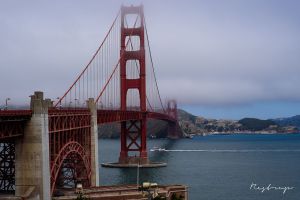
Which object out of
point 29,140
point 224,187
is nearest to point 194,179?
point 224,187

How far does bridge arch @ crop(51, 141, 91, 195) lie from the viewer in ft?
132

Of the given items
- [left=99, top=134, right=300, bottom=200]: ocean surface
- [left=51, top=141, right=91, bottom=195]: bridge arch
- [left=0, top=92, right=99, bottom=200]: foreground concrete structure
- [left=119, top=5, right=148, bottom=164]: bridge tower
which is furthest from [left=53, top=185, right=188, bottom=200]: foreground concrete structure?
[left=119, top=5, right=148, bottom=164]: bridge tower

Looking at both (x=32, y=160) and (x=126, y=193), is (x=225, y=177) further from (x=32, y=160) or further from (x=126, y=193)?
(x=32, y=160)

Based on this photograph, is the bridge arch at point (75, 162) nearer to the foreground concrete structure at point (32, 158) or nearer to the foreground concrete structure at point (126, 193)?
the foreground concrete structure at point (126, 193)

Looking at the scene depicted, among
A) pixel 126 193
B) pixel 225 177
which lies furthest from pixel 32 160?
pixel 225 177

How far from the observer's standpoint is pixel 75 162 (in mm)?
44938

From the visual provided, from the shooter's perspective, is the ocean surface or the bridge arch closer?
the bridge arch

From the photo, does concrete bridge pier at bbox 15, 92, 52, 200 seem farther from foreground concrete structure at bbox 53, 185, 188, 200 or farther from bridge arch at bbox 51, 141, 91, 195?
bridge arch at bbox 51, 141, 91, 195

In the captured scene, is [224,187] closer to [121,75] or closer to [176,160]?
[121,75]

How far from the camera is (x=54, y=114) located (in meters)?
36.8

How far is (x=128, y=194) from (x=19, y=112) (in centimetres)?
927

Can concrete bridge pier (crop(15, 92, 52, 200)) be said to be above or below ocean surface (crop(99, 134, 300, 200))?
above

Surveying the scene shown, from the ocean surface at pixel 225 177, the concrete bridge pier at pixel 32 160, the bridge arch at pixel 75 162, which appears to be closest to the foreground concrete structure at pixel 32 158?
the concrete bridge pier at pixel 32 160

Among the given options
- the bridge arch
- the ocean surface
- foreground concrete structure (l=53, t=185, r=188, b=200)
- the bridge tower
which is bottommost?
the ocean surface
